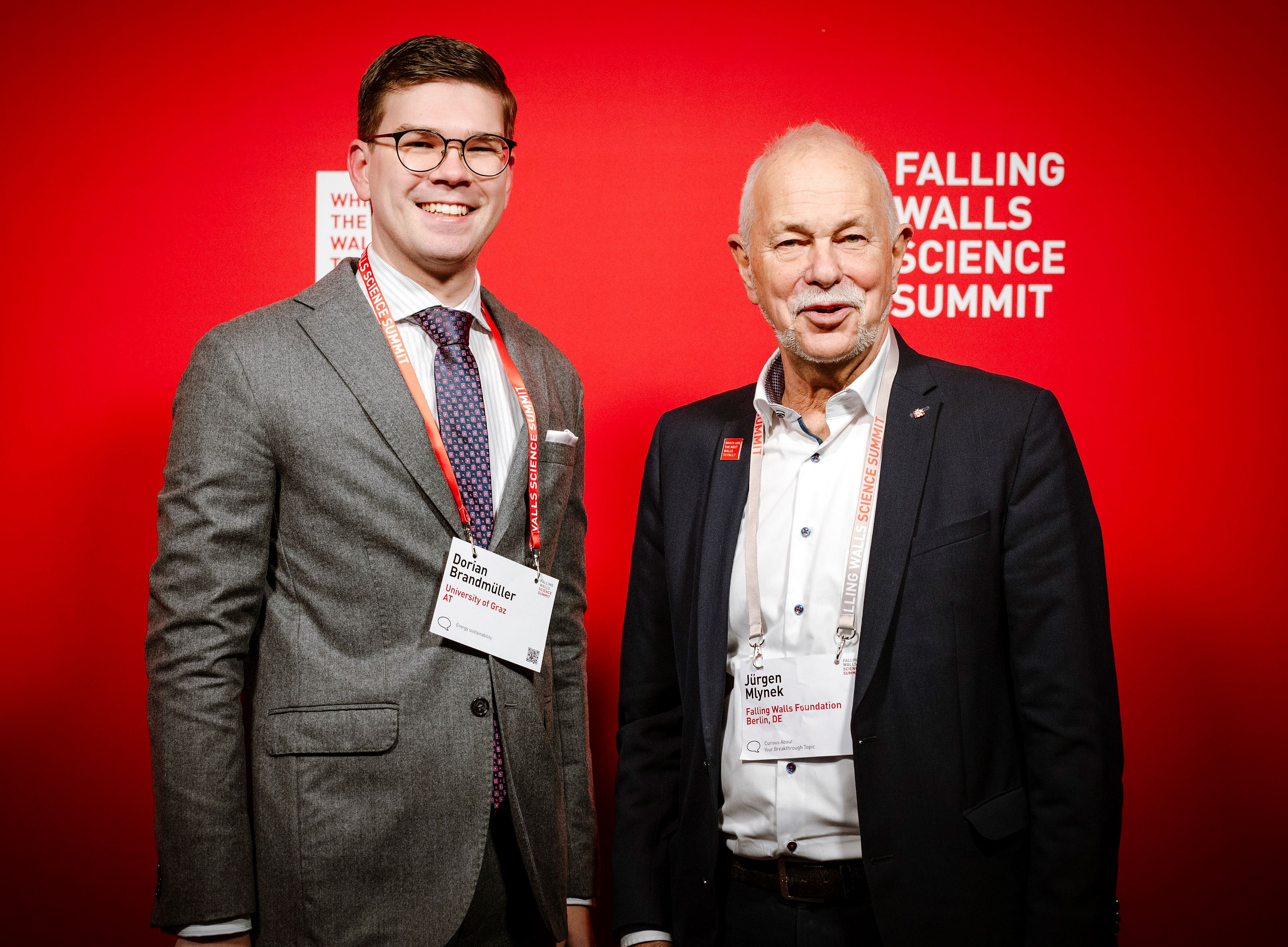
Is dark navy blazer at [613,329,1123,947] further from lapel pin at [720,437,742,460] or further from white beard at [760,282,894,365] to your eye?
lapel pin at [720,437,742,460]

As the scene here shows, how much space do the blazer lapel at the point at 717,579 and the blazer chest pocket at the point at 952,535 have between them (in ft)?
1.05

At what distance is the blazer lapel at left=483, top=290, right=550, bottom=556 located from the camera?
5.52 feet

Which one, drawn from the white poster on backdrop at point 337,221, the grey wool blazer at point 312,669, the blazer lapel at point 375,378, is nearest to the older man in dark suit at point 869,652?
the grey wool blazer at point 312,669

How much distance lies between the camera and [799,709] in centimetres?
162

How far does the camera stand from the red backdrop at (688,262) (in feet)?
8.62

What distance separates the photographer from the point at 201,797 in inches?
59.6

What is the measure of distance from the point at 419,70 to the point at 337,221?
104 cm

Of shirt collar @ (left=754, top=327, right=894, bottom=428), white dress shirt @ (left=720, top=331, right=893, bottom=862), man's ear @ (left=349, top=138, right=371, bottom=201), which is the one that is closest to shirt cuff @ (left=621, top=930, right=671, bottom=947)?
white dress shirt @ (left=720, top=331, right=893, bottom=862)

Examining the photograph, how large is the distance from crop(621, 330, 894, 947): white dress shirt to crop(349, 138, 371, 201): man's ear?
80 centimetres

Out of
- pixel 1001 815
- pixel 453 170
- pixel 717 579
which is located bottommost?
pixel 1001 815

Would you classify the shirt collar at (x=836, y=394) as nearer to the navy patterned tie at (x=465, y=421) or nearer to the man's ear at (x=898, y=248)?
the man's ear at (x=898, y=248)

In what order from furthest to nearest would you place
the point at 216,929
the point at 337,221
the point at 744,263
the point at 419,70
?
1. the point at 337,221
2. the point at 744,263
3. the point at 419,70
4. the point at 216,929

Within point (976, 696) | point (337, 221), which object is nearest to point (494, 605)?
point (976, 696)

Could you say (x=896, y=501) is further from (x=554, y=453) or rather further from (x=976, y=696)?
(x=554, y=453)
